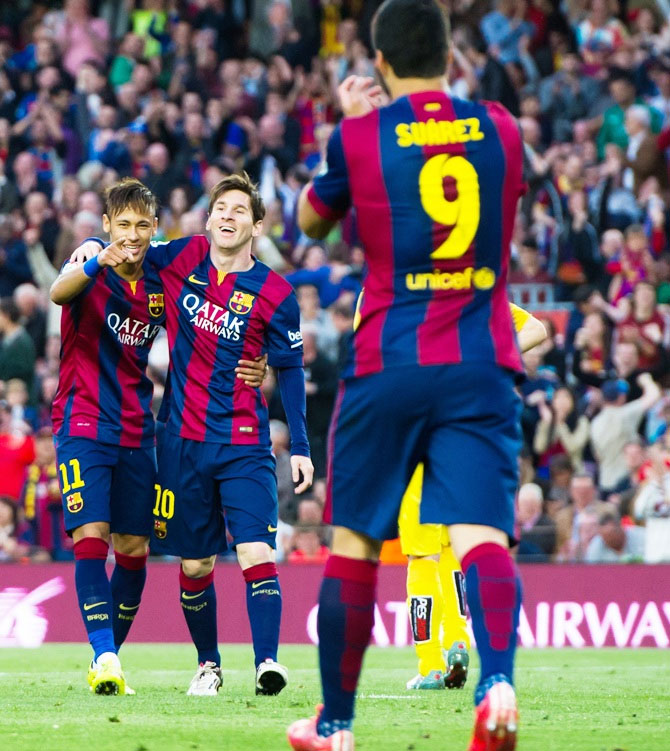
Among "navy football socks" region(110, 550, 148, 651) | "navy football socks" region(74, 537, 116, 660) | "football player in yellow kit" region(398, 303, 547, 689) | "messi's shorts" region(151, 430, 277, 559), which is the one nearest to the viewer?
"navy football socks" region(74, 537, 116, 660)

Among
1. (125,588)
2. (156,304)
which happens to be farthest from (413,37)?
(125,588)

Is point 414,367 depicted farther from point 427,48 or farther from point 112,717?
point 112,717

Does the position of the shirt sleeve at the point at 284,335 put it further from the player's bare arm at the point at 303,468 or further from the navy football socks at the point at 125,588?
the navy football socks at the point at 125,588

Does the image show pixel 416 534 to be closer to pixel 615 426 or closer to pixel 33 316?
pixel 615 426

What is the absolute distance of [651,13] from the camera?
64.2 ft

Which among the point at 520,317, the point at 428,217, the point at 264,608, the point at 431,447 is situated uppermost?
the point at 428,217

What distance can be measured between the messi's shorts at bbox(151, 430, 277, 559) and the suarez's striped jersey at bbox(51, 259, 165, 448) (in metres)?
0.29

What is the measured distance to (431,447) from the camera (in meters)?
4.64

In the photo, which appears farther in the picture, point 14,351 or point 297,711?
point 14,351

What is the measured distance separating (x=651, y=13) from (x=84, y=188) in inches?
293

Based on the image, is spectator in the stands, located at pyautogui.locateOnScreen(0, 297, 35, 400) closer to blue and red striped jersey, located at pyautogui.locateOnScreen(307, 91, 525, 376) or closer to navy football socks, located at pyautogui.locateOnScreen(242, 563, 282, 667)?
navy football socks, located at pyautogui.locateOnScreen(242, 563, 282, 667)

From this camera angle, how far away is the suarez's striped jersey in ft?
24.4

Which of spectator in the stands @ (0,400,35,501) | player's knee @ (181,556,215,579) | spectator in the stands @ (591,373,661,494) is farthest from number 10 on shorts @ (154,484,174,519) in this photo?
spectator in the stands @ (591,373,661,494)

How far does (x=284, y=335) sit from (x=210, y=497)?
845 millimetres
